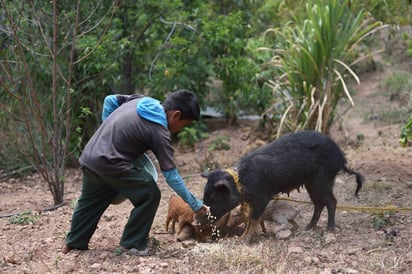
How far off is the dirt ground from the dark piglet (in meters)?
0.32

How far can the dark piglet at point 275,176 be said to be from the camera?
6262 millimetres

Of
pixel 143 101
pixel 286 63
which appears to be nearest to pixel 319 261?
pixel 143 101

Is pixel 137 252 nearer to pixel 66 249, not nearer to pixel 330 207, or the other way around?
pixel 66 249

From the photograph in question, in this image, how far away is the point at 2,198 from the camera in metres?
8.74

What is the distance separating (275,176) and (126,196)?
152cm

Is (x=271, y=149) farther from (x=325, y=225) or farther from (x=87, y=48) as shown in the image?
(x=87, y=48)

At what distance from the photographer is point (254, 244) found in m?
6.17

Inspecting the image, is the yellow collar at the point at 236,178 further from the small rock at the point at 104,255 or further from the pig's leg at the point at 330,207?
the small rock at the point at 104,255

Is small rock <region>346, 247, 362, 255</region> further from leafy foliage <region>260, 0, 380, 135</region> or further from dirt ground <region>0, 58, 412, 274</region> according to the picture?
leafy foliage <region>260, 0, 380, 135</region>

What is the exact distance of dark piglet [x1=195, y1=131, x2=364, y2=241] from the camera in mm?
6262

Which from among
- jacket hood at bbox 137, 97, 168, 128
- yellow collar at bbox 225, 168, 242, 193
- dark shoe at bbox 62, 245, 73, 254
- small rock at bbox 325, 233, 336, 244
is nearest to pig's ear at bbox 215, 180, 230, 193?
yellow collar at bbox 225, 168, 242, 193

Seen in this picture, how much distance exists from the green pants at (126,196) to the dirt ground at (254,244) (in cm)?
16

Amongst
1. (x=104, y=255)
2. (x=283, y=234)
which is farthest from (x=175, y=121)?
(x=283, y=234)

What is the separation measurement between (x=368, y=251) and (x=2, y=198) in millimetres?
5231
